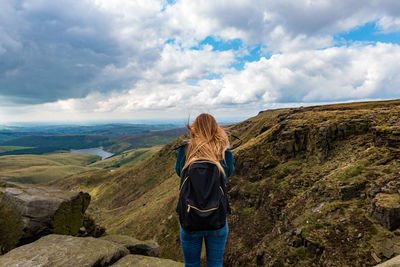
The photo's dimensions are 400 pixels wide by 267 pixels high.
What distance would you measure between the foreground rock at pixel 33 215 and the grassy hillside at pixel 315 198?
12.3 metres

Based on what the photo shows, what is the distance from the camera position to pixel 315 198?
56.3ft

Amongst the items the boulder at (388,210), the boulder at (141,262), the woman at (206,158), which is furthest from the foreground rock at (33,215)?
the boulder at (388,210)

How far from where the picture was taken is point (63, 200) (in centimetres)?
1259

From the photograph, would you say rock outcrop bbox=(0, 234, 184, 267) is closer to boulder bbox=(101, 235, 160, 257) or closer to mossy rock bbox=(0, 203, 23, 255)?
mossy rock bbox=(0, 203, 23, 255)

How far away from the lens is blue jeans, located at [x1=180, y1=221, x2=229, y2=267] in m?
5.10

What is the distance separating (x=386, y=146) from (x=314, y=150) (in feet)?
24.2

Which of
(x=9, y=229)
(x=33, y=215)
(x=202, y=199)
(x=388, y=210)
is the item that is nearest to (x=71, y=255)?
(x=33, y=215)

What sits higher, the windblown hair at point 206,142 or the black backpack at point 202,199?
the windblown hair at point 206,142

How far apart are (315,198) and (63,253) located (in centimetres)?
1848

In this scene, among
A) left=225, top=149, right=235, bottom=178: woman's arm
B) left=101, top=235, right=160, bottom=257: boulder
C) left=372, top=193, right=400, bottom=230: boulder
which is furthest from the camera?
left=101, top=235, right=160, bottom=257: boulder

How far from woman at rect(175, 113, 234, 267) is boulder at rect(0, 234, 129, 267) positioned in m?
5.89

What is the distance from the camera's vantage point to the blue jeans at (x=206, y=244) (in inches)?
201

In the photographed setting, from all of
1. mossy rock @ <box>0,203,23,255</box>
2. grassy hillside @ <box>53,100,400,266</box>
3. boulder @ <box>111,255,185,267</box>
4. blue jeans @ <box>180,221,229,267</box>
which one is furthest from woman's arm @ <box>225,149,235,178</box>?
Result: mossy rock @ <box>0,203,23,255</box>

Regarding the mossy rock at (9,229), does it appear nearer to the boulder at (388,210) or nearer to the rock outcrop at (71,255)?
the rock outcrop at (71,255)
